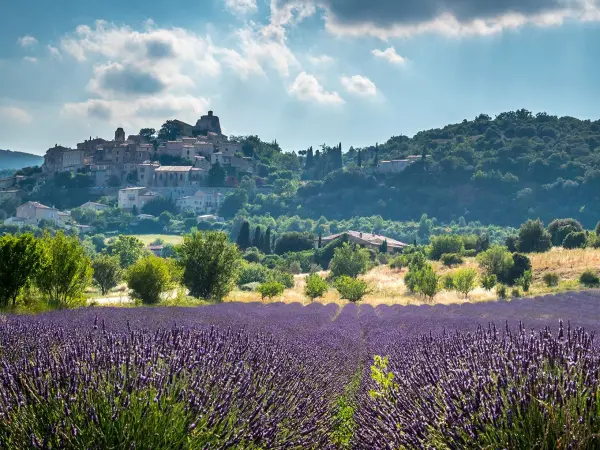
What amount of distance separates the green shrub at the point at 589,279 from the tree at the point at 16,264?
89.4 feet

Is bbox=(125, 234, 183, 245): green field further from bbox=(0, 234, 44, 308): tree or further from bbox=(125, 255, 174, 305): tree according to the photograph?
bbox=(0, 234, 44, 308): tree

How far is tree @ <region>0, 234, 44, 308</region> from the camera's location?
1622 cm

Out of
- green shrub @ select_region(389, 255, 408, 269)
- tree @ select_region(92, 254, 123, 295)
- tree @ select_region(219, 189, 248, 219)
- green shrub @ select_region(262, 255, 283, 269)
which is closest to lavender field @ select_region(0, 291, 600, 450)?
tree @ select_region(92, 254, 123, 295)

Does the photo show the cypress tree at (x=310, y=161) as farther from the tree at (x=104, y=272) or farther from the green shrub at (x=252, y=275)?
the tree at (x=104, y=272)

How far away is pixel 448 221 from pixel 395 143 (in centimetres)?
5286

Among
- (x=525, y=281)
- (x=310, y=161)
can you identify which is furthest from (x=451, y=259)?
(x=310, y=161)

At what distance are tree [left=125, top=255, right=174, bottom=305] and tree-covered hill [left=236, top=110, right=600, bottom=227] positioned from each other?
119m

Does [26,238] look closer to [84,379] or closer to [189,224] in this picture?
[84,379]

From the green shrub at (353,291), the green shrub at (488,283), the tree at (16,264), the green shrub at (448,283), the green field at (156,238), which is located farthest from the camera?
the green field at (156,238)

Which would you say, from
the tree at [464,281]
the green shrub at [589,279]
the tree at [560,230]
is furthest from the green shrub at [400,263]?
the green shrub at [589,279]

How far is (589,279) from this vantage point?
113 feet

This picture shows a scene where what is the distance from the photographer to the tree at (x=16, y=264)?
1622 cm

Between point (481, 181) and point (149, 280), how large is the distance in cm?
13230

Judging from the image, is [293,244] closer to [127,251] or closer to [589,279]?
[127,251]
